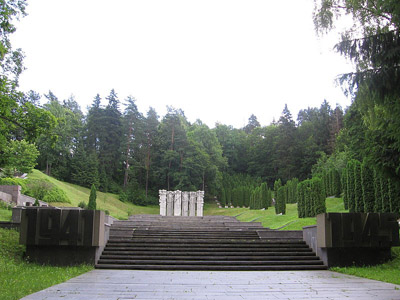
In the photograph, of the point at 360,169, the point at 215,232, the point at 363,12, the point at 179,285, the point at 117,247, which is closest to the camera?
the point at 179,285

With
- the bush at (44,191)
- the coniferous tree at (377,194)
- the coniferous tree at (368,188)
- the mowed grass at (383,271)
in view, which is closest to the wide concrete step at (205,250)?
the mowed grass at (383,271)

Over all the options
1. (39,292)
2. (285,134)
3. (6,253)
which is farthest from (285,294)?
(285,134)

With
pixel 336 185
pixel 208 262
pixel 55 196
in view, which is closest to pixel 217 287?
pixel 208 262

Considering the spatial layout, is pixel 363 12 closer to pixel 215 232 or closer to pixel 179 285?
pixel 179 285

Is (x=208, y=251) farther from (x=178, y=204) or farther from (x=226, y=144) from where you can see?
(x=226, y=144)

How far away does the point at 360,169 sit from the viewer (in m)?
17.8

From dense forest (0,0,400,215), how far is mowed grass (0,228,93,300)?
3197 millimetres

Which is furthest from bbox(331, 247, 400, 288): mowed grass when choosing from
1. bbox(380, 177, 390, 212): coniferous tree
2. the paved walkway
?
bbox(380, 177, 390, 212): coniferous tree

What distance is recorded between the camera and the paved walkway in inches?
244

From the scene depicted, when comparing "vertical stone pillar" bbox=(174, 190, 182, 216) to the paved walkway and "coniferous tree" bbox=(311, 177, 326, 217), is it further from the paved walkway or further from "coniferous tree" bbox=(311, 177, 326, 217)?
the paved walkway

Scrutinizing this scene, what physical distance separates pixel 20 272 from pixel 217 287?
196 inches

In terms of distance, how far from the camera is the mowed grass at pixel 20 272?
21.1 feet

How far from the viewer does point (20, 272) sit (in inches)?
→ 336

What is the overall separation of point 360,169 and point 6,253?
16048 millimetres
